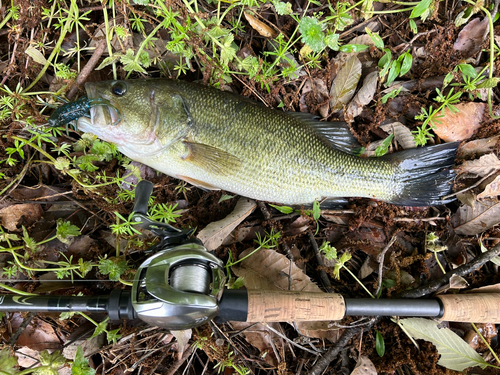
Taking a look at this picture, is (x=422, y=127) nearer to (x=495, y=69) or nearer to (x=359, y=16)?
(x=495, y=69)

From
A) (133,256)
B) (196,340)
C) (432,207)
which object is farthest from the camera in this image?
(432,207)

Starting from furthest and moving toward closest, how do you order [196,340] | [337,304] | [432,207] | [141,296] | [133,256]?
[432,207], [133,256], [196,340], [337,304], [141,296]

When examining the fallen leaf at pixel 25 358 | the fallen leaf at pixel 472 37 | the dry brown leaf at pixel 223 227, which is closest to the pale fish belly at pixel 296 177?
the dry brown leaf at pixel 223 227

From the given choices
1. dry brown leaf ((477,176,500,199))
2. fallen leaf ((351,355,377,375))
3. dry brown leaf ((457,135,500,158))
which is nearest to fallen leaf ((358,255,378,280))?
fallen leaf ((351,355,377,375))

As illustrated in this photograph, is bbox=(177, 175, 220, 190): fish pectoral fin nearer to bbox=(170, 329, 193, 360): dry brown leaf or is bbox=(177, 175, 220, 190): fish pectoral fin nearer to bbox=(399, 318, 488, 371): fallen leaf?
bbox=(170, 329, 193, 360): dry brown leaf

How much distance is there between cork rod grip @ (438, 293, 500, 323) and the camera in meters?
2.26

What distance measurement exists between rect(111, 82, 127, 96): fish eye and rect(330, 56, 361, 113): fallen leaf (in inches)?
66.2

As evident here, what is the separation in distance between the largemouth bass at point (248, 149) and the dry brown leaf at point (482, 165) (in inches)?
5.8

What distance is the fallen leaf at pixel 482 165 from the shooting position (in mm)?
2617

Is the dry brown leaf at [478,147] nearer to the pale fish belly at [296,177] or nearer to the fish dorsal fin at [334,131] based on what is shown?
the pale fish belly at [296,177]

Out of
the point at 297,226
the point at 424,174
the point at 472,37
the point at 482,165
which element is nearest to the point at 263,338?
the point at 297,226

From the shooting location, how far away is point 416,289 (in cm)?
250

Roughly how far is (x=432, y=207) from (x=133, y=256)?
2.59m

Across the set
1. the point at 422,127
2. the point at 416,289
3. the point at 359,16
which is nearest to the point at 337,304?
the point at 416,289
